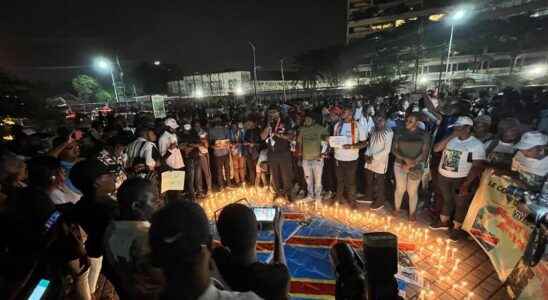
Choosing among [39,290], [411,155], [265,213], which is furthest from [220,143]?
[39,290]

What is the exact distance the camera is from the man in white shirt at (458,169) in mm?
5113

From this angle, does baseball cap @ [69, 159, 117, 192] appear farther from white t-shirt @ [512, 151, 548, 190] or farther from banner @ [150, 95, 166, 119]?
banner @ [150, 95, 166, 119]

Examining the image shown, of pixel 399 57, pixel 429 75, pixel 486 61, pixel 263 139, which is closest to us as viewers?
pixel 263 139

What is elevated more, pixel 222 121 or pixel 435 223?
pixel 222 121

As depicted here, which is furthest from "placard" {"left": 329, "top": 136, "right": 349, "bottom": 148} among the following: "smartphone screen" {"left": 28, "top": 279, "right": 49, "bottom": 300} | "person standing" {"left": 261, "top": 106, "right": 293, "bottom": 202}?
"smartphone screen" {"left": 28, "top": 279, "right": 49, "bottom": 300}

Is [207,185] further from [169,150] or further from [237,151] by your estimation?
[169,150]

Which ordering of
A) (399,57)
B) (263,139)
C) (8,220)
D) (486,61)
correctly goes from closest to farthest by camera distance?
(8,220)
(263,139)
(399,57)
(486,61)

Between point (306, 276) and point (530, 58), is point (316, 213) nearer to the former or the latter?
point (306, 276)

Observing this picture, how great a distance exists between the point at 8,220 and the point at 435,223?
7.00 metres

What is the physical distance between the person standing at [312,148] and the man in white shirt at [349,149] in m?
0.40

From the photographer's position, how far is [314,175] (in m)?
7.18

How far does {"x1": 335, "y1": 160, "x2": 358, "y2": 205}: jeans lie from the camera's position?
677 cm

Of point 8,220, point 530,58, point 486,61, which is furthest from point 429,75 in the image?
point 8,220

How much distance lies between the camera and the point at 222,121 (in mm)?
8859
